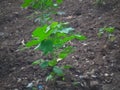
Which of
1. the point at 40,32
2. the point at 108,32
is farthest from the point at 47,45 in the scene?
the point at 108,32

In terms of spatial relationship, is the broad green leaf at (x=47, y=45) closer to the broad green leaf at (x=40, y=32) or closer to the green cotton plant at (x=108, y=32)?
the broad green leaf at (x=40, y=32)

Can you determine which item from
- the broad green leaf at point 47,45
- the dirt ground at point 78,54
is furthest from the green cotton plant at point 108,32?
the broad green leaf at point 47,45

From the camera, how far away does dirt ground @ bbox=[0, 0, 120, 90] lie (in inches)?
90.1

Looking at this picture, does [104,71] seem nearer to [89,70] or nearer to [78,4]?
[89,70]

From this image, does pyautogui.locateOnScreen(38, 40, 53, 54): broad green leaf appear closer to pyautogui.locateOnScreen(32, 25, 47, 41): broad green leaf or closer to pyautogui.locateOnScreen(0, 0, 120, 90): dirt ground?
pyautogui.locateOnScreen(32, 25, 47, 41): broad green leaf

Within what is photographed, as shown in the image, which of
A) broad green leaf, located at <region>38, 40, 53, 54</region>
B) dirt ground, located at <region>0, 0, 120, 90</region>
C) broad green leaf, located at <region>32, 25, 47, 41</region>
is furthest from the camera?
dirt ground, located at <region>0, 0, 120, 90</region>

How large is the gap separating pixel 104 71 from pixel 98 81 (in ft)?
0.55

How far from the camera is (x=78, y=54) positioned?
8.84 ft

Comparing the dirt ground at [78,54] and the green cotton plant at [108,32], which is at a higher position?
the green cotton plant at [108,32]

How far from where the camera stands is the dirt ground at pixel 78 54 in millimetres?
2289

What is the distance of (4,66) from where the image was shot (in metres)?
2.62

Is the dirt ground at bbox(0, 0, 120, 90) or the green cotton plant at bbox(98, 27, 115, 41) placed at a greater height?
the green cotton plant at bbox(98, 27, 115, 41)

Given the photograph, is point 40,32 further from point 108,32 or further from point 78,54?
point 108,32

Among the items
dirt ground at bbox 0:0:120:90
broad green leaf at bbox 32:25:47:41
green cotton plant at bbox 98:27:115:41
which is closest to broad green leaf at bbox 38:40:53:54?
broad green leaf at bbox 32:25:47:41
